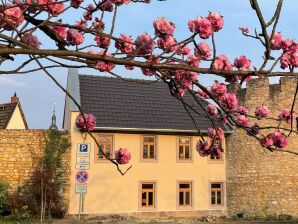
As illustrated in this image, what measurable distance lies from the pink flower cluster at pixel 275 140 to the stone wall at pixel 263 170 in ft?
59.2

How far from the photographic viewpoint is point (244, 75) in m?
2.74

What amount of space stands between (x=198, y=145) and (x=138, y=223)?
48.6ft

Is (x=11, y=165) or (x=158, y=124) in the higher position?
(x=158, y=124)

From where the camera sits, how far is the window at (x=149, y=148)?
21.3m

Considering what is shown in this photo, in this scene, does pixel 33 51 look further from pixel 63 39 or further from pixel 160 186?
pixel 160 186

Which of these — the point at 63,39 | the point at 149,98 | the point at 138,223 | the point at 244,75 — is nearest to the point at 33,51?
the point at 63,39

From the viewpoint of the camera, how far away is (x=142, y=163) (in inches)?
831

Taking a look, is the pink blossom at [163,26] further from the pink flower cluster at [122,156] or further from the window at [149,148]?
the window at [149,148]

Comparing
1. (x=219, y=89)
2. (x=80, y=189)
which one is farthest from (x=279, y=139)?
(x=80, y=189)

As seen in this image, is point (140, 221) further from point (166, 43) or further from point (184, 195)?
point (166, 43)

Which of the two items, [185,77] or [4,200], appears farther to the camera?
[4,200]

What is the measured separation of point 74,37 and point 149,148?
18.3 metres

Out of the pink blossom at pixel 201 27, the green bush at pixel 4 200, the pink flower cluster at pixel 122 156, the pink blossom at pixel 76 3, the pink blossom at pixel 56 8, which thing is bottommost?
the green bush at pixel 4 200

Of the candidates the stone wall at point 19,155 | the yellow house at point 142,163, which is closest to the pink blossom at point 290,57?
the yellow house at point 142,163
